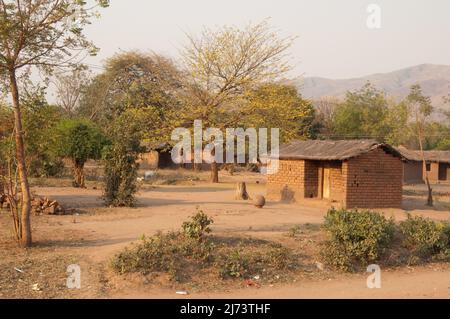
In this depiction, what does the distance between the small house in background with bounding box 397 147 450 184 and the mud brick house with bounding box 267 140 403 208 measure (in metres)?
21.1

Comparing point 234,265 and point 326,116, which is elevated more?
point 326,116

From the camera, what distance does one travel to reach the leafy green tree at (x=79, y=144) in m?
23.8

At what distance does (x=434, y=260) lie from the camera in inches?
445

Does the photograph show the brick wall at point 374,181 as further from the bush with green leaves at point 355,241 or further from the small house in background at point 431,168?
the small house in background at point 431,168

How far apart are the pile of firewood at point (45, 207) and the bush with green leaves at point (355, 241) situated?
8.14 metres

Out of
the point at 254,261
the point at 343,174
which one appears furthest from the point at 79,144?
the point at 254,261

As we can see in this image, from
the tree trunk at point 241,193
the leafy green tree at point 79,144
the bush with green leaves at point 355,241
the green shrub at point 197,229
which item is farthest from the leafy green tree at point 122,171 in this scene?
the bush with green leaves at point 355,241

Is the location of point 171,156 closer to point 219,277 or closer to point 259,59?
point 259,59

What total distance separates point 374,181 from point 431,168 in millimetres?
26398

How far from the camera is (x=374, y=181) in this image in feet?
62.4

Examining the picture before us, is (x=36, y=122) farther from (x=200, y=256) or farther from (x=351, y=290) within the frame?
(x=351, y=290)

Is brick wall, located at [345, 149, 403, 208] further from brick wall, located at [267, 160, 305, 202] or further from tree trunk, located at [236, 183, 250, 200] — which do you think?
tree trunk, located at [236, 183, 250, 200]

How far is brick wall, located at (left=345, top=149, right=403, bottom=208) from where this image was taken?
18562 mm

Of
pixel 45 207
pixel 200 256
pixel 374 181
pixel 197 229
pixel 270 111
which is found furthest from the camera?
pixel 270 111
